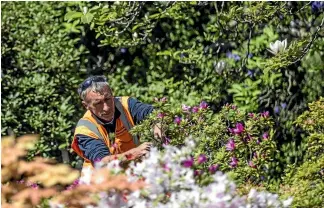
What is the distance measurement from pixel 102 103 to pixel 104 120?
128mm

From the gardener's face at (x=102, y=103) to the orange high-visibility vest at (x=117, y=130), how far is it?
6cm

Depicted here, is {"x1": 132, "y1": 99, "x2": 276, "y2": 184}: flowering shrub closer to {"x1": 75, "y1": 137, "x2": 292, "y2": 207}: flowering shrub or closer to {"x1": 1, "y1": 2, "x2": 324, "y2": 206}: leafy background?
{"x1": 75, "y1": 137, "x2": 292, "y2": 207}: flowering shrub

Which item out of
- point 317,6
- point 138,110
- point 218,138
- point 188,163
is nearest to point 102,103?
point 138,110

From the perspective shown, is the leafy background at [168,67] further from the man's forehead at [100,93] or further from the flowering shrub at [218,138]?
the flowering shrub at [218,138]

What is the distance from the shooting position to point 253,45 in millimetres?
7039

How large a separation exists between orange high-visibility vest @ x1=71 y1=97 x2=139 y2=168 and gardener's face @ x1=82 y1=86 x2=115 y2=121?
0.06 metres

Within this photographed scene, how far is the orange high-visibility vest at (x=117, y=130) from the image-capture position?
16.8 feet

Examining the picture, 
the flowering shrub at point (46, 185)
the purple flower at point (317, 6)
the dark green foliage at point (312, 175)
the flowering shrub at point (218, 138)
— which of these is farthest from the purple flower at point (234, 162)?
the purple flower at point (317, 6)

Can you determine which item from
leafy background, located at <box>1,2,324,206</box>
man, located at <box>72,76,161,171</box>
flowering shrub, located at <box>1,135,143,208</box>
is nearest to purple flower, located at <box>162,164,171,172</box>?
flowering shrub, located at <box>1,135,143,208</box>

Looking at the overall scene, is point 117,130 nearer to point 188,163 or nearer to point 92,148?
point 92,148

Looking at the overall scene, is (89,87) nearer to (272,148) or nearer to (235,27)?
(272,148)

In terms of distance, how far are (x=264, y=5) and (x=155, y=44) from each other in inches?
73.3

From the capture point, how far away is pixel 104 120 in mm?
5211

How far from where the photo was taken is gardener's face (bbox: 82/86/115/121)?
5137mm
